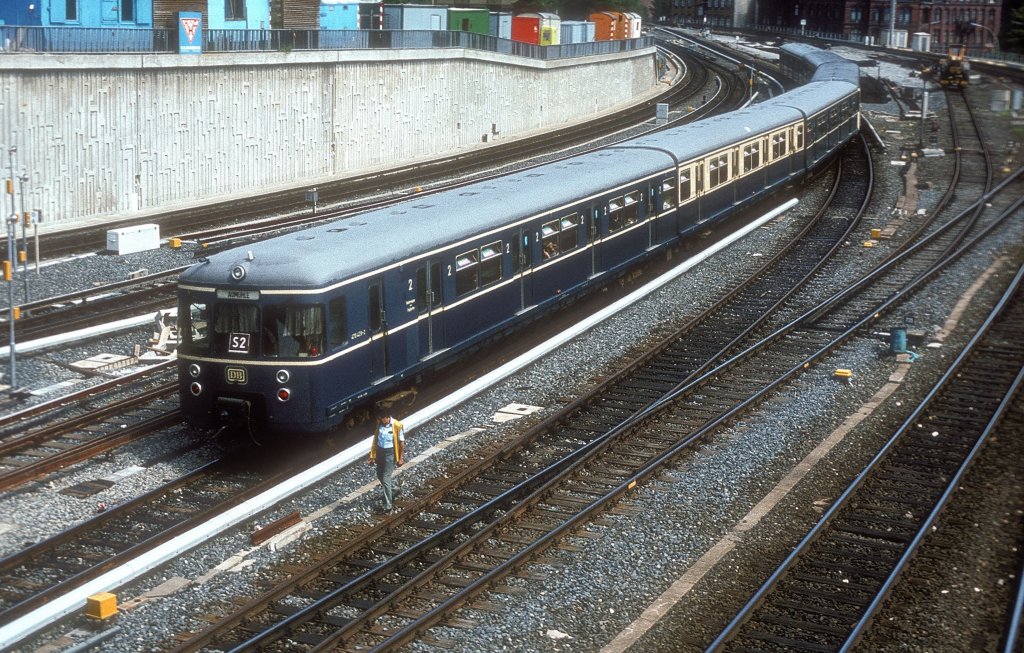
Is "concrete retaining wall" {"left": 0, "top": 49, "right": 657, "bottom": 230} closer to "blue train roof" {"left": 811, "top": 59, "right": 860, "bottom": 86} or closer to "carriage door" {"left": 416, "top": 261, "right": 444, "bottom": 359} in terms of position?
"blue train roof" {"left": 811, "top": 59, "right": 860, "bottom": 86}

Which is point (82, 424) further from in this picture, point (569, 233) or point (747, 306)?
point (747, 306)

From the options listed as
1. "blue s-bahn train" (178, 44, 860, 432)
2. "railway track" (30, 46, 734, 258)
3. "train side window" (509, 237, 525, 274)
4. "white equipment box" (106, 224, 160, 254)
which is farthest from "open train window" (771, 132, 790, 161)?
"white equipment box" (106, 224, 160, 254)

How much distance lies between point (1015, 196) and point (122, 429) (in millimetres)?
31645

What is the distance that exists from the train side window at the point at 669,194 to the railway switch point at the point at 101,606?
1764 centimetres

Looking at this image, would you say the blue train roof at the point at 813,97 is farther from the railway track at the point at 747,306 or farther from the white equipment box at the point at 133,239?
the white equipment box at the point at 133,239

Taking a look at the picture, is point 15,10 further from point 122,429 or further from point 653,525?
point 653,525

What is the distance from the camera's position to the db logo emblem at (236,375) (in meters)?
15.7

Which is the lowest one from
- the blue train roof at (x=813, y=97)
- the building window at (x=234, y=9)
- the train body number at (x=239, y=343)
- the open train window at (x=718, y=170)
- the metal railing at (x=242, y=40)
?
the train body number at (x=239, y=343)

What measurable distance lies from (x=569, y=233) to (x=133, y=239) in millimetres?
11998

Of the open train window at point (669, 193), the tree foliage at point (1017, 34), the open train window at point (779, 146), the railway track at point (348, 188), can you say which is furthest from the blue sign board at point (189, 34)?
the tree foliage at point (1017, 34)

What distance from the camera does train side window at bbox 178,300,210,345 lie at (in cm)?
1588

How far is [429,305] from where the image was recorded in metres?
18.2

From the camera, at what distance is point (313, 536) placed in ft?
46.7

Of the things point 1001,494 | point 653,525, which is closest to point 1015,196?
point 1001,494
